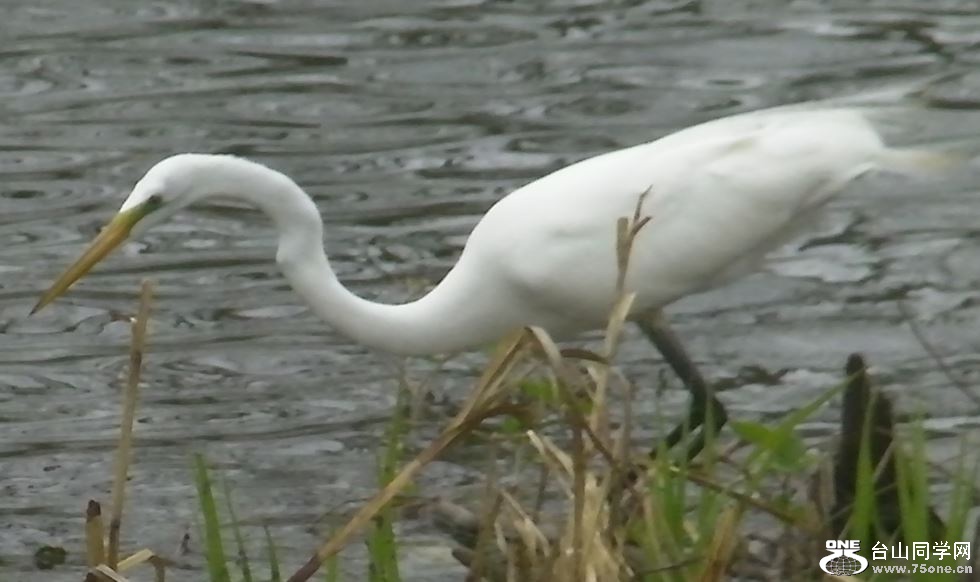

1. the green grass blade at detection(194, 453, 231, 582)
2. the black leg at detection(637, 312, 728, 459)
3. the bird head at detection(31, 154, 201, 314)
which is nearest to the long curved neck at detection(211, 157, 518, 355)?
the bird head at detection(31, 154, 201, 314)

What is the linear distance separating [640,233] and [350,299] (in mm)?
649

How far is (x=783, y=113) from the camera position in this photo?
5164mm

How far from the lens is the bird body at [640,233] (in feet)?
15.8

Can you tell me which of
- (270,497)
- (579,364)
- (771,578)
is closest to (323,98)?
(270,497)

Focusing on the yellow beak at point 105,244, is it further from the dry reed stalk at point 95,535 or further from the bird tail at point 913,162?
the bird tail at point 913,162

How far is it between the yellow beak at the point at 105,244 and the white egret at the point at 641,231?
17.9 inches

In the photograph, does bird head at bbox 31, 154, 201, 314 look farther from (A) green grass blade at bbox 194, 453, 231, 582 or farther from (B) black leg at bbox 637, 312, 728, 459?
(B) black leg at bbox 637, 312, 728, 459

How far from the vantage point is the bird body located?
4805mm

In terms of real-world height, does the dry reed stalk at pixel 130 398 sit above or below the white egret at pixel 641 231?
below

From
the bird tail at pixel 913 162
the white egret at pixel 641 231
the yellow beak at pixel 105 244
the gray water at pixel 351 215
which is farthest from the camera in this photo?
the gray water at pixel 351 215

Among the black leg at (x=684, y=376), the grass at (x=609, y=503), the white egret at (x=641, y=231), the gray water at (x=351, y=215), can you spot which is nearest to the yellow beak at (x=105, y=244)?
the white egret at (x=641, y=231)

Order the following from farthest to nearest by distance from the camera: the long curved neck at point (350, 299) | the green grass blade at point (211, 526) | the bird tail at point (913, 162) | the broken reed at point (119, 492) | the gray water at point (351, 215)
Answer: the gray water at point (351, 215) < the bird tail at point (913, 162) < the long curved neck at point (350, 299) < the green grass blade at point (211, 526) < the broken reed at point (119, 492)

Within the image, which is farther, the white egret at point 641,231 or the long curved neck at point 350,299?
the white egret at point 641,231

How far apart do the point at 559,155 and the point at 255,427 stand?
7.47 feet
